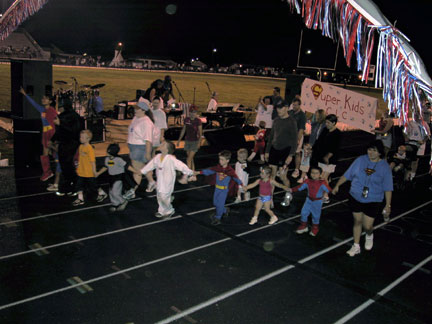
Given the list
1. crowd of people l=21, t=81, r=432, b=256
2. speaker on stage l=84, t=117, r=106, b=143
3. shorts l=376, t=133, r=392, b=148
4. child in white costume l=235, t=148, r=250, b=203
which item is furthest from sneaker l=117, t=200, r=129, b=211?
shorts l=376, t=133, r=392, b=148

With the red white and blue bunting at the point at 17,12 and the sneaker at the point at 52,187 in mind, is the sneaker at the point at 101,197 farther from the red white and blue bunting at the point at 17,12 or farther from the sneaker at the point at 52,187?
the red white and blue bunting at the point at 17,12

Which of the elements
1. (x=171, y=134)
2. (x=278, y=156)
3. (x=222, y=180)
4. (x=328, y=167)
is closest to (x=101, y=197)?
(x=222, y=180)

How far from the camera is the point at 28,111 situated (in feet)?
34.8

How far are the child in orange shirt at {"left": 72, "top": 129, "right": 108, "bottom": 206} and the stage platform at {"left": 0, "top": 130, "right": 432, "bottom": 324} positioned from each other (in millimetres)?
376

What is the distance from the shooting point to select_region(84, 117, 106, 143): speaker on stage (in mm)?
14188

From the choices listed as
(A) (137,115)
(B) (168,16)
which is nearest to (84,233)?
(A) (137,115)

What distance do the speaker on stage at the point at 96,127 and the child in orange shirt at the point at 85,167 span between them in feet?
20.3

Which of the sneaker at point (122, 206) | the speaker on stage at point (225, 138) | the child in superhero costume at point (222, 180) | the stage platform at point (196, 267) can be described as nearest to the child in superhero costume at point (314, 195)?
the stage platform at point (196, 267)

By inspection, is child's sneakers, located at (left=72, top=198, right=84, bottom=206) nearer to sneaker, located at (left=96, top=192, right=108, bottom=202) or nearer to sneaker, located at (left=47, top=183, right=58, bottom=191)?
sneaker, located at (left=96, top=192, right=108, bottom=202)

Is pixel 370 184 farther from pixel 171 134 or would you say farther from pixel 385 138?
pixel 171 134

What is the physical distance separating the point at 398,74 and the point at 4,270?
5.56m

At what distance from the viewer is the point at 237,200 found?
30.0ft

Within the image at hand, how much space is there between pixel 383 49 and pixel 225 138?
43.9 feet

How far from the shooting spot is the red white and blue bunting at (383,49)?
64.2 inches
